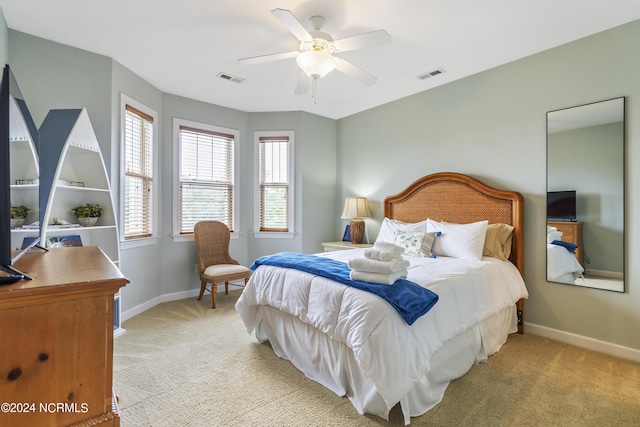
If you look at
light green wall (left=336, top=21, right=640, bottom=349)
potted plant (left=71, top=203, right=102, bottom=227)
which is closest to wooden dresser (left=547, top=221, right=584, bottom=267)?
light green wall (left=336, top=21, right=640, bottom=349)

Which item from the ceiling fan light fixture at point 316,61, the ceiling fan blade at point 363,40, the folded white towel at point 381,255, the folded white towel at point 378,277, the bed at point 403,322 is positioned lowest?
the bed at point 403,322

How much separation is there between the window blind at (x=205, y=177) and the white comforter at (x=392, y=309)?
6.85 ft

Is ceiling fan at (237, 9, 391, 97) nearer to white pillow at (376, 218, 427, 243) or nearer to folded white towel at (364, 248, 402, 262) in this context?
folded white towel at (364, 248, 402, 262)

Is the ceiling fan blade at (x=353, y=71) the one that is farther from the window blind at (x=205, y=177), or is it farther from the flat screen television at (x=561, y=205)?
the window blind at (x=205, y=177)

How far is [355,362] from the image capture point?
2.00 m

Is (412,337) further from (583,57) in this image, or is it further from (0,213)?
(583,57)

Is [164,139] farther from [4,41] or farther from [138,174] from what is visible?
[4,41]

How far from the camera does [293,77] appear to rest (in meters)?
3.66

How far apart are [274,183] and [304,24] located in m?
2.67

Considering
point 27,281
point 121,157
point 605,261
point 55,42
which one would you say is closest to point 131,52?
point 55,42

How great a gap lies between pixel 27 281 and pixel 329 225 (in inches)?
180

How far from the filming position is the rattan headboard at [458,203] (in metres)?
3.17

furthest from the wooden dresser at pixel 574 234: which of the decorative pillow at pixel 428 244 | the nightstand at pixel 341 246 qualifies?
the nightstand at pixel 341 246

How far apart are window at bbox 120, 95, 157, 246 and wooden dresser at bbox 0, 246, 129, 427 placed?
122 inches
